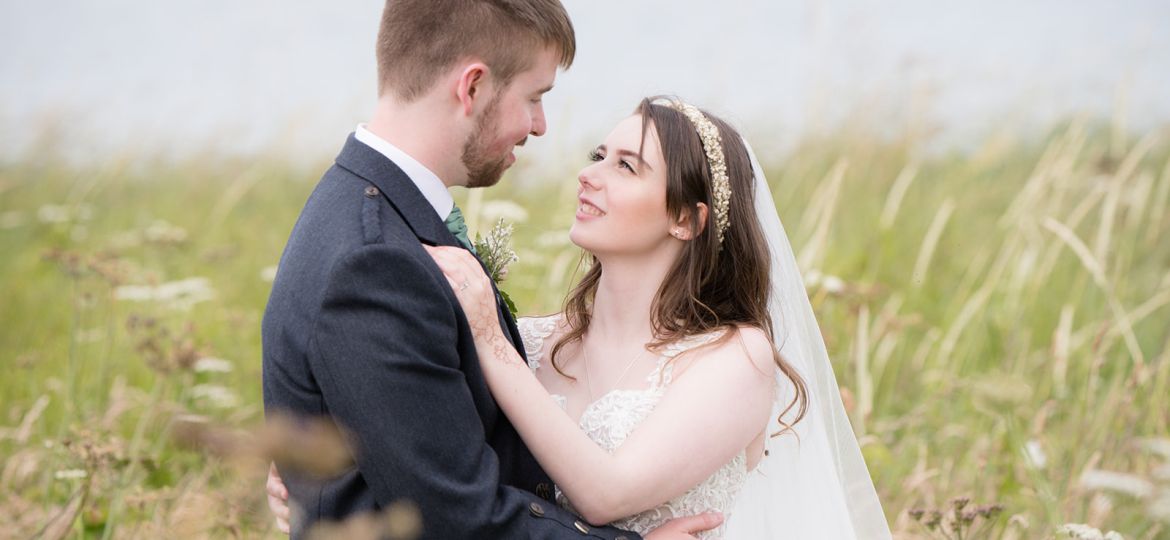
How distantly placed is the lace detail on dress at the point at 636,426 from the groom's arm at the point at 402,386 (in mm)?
796

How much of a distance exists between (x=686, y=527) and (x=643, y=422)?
0.34m

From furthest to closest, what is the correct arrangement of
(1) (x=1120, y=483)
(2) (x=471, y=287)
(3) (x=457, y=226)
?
(1) (x=1120, y=483) < (3) (x=457, y=226) < (2) (x=471, y=287)

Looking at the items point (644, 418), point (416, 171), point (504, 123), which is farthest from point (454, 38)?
point (644, 418)

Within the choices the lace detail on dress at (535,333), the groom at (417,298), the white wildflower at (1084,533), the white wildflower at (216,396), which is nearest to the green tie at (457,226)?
the groom at (417,298)

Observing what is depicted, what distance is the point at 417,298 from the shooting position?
2.60 meters

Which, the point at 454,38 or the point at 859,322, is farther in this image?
the point at 859,322

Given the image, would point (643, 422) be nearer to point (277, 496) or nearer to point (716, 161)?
point (716, 161)

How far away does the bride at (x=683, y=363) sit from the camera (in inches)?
120

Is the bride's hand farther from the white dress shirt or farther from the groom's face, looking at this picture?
the groom's face

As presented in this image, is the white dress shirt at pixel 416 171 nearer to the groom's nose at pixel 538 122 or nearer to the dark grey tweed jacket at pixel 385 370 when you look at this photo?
the dark grey tweed jacket at pixel 385 370

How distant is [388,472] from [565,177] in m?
5.24

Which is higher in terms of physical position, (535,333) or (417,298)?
(417,298)

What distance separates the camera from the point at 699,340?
3525 mm

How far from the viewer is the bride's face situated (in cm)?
353
